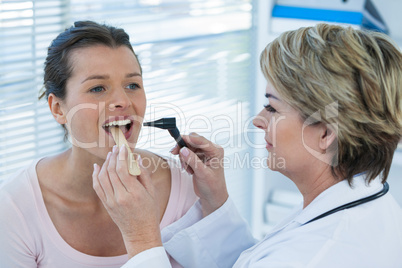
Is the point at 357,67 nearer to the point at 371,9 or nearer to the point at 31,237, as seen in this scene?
the point at 31,237

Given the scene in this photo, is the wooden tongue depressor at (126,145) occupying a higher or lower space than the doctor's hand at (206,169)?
higher

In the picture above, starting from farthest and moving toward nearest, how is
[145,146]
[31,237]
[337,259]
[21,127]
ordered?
[145,146] → [21,127] → [31,237] → [337,259]

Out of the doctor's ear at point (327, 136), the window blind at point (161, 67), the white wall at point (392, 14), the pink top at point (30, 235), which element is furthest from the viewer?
the white wall at point (392, 14)

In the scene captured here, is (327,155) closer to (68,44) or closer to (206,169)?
(206,169)

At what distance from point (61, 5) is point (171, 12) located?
534 millimetres

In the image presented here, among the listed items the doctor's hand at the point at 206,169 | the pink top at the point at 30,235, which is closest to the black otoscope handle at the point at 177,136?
the doctor's hand at the point at 206,169

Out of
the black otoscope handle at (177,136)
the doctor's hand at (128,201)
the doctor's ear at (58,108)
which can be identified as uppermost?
the doctor's ear at (58,108)

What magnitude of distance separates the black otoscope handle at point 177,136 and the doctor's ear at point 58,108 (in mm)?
286

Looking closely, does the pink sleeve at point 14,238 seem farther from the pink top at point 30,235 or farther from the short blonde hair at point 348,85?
the short blonde hair at point 348,85

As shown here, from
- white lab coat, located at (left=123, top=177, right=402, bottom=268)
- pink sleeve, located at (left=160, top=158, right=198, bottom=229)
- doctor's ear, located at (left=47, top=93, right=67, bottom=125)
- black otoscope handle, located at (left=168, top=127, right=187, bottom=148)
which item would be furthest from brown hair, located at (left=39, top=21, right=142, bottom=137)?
white lab coat, located at (left=123, top=177, right=402, bottom=268)

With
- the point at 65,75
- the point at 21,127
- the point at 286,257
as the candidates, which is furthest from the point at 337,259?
the point at 21,127

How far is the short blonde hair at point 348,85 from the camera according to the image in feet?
3.48

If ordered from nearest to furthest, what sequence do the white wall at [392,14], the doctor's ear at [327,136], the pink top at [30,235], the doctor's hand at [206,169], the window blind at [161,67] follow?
the doctor's ear at [327,136] → the pink top at [30,235] → the doctor's hand at [206,169] → the window blind at [161,67] → the white wall at [392,14]

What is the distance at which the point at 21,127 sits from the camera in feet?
5.30
